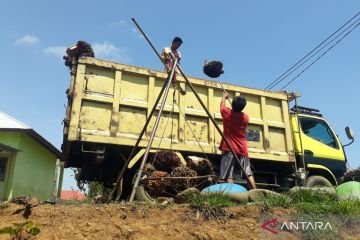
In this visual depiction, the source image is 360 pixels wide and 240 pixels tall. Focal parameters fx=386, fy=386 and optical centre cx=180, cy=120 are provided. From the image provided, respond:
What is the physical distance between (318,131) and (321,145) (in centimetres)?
39

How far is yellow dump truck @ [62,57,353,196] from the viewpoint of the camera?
6.43m

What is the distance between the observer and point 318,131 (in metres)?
8.87

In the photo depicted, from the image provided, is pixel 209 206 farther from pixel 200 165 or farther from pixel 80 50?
pixel 80 50

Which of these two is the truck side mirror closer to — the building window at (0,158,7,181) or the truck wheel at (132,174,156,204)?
the truck wheel at (132,174,156,204)

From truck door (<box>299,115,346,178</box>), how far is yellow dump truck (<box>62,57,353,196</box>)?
0.9 inches

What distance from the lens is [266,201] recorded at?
4379 millimetres

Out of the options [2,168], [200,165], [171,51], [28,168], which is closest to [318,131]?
[200,165]

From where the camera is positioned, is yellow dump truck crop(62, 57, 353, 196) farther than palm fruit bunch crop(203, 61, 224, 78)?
No

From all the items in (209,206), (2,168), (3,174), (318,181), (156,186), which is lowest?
(209,206)

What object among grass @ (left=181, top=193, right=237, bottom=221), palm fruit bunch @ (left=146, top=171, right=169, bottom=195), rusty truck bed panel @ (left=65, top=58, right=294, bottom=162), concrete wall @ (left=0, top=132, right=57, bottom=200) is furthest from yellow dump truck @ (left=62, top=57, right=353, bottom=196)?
concrete wall @ (left=0, top=132, right=57, bottom=200)

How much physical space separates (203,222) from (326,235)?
1.25m

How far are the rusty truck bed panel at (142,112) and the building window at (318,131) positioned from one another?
93 cm

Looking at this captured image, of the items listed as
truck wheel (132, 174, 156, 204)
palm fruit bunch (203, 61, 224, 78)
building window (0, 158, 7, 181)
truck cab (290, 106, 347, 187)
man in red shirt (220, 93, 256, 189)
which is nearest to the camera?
truck wheel (132, 174, 156, 204)

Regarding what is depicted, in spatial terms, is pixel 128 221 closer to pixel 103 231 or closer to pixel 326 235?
pixel 103 231
